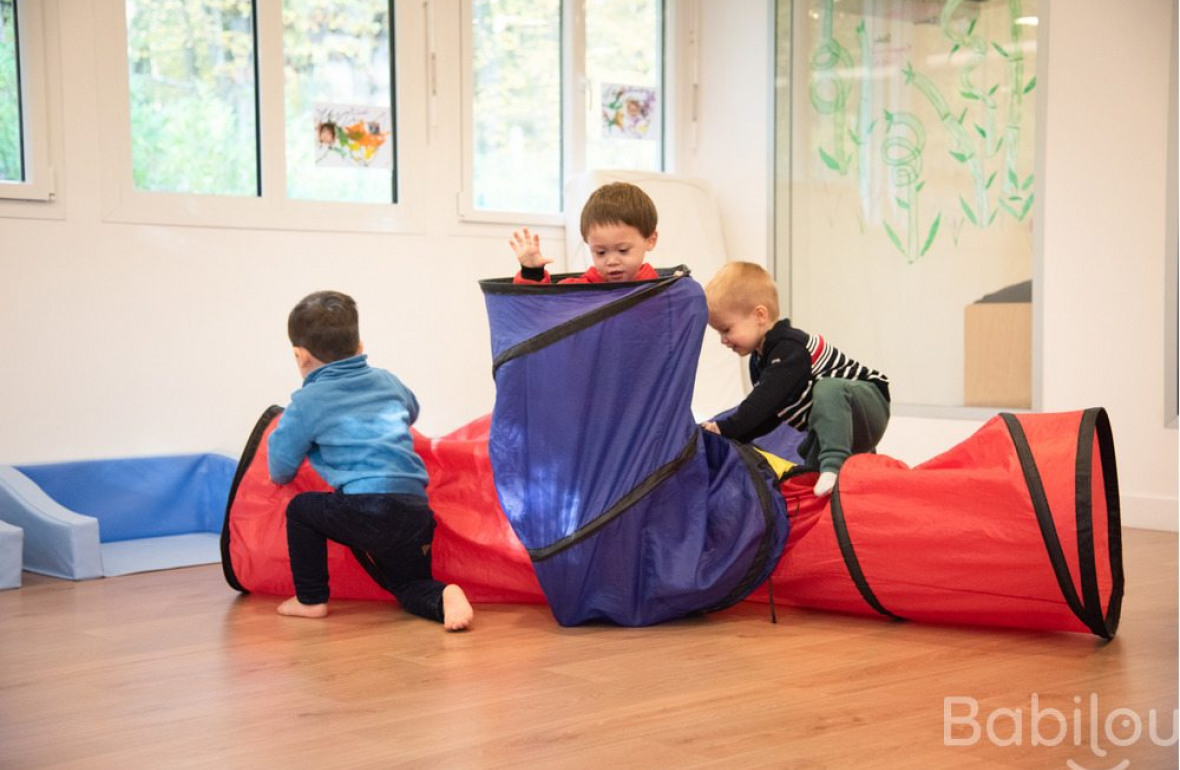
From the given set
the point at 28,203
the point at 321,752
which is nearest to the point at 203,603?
the point at 321,752

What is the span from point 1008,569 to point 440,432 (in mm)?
2629

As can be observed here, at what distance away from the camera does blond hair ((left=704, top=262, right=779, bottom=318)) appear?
277 centimetres

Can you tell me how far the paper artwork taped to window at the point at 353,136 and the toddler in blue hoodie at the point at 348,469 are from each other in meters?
1.84

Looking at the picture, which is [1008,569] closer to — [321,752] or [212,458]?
[321,752]

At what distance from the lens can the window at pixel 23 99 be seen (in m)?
3.70

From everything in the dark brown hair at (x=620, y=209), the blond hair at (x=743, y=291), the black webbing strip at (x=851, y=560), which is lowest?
the black webbing strip at (x=851, y=560)

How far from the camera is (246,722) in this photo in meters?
1.81

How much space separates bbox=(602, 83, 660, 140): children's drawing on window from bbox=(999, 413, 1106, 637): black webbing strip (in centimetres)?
318

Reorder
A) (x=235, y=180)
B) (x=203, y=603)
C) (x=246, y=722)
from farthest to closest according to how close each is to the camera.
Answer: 1. (x=235, y=180)
2. (x=203, y=603)
3. (x=246, y=722)

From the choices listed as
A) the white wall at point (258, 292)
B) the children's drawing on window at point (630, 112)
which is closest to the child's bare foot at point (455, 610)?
the white wall at point (258, 292)

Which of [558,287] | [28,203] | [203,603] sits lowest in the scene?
[203,603]

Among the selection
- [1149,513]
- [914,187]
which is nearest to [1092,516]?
[1149,513]

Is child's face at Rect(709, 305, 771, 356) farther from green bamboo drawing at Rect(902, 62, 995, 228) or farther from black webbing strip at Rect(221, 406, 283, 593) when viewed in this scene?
green bamboo drawing at Rect(902, 62, 995, 228)

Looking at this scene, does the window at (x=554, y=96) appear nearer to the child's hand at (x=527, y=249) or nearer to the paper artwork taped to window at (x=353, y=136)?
the paper artwork taped to window at (x=353, y=136)
